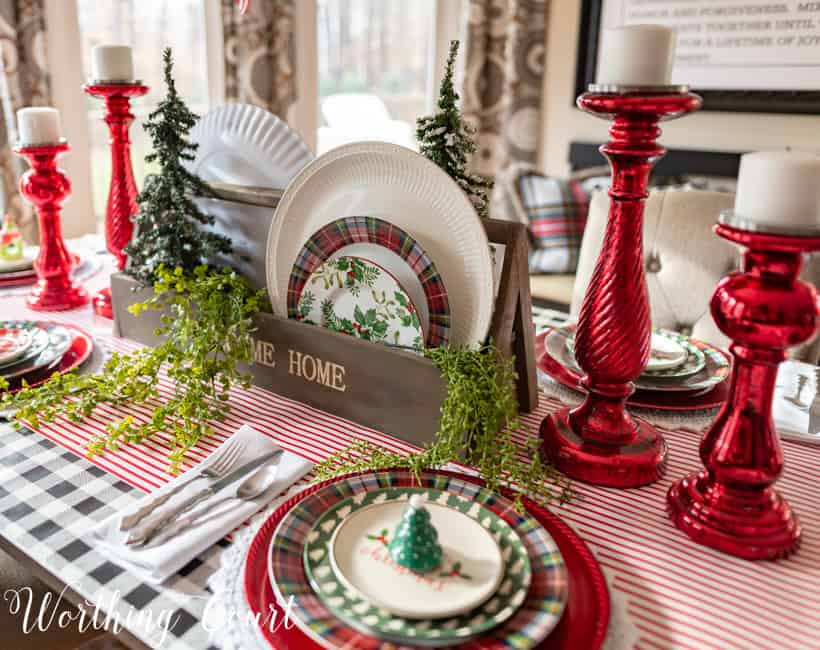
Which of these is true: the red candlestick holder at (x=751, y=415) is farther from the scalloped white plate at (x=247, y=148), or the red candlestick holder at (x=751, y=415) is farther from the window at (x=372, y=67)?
the window at (x=372, y=67)

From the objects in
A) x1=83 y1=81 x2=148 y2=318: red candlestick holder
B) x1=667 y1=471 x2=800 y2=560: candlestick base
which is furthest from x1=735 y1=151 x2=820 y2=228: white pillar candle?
x1=83 y1=81 x2=148 y2=318: red candlestick holder

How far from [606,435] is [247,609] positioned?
0.44 metres

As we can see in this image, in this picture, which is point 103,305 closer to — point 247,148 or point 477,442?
point 247,148

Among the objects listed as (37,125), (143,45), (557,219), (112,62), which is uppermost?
(143,45)

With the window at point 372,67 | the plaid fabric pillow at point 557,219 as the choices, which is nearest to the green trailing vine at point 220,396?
the plaid fabric pillow at point 557,219

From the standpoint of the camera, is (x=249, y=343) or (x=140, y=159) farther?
(x=140, y=159)

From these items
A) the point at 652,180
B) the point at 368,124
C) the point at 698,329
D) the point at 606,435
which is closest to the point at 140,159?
the point at 368,124

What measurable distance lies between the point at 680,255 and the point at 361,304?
3.54 ft

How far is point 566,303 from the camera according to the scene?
2600mm

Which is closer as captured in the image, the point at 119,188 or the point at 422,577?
the point at 422,577

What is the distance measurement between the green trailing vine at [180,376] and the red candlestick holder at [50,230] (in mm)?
399

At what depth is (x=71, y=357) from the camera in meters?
1.05

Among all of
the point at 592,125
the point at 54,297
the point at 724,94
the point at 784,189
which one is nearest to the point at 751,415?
the point at 784,189

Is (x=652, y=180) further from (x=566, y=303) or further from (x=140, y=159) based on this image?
(x=140, y=159)
